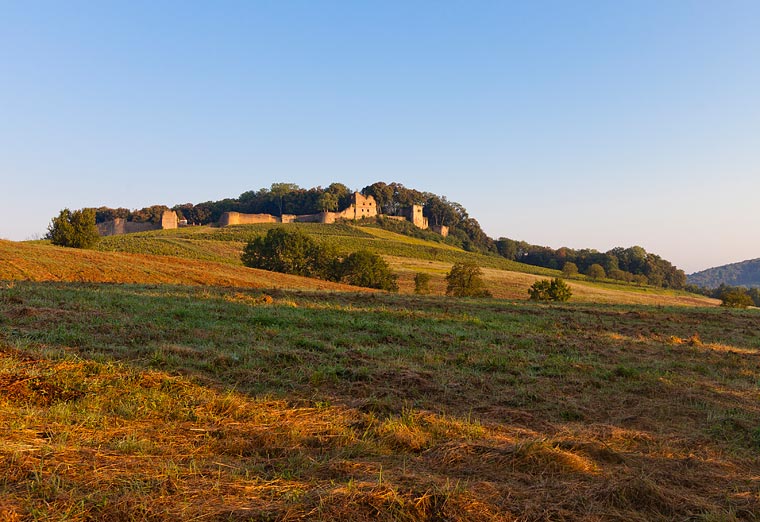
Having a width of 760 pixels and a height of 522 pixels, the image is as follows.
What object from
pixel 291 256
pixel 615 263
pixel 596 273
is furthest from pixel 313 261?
pixel 615 263

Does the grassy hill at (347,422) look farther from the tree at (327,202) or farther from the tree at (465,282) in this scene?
the tree at (327,202)

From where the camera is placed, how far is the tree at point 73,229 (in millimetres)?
48406

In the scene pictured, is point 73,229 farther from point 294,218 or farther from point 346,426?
point 294,218

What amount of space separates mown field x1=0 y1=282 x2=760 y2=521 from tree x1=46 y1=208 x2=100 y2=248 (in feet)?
141

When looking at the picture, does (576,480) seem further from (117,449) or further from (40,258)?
(40,258)

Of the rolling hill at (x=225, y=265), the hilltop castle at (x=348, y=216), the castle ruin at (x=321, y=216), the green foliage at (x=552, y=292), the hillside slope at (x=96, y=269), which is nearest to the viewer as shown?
the hillside slope at (x=96, y=269)

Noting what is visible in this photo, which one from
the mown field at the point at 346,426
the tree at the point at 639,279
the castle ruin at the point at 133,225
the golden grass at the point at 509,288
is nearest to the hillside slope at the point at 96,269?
the mown field at the point at 346,426

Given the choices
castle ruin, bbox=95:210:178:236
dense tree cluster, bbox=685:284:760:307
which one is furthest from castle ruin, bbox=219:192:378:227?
dense tree cluster, bbox=685:284:760:307

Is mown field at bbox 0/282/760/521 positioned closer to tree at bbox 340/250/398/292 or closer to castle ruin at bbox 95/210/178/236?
tree at bbox 340/250/398/292

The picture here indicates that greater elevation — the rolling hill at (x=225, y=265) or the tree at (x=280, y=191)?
the tree at (x=280, y=191)

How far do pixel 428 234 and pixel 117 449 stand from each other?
144238 mm

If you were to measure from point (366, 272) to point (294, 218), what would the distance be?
91507 millimetres

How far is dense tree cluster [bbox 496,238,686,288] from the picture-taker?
111500mm

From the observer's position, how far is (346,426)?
18.3 feet
